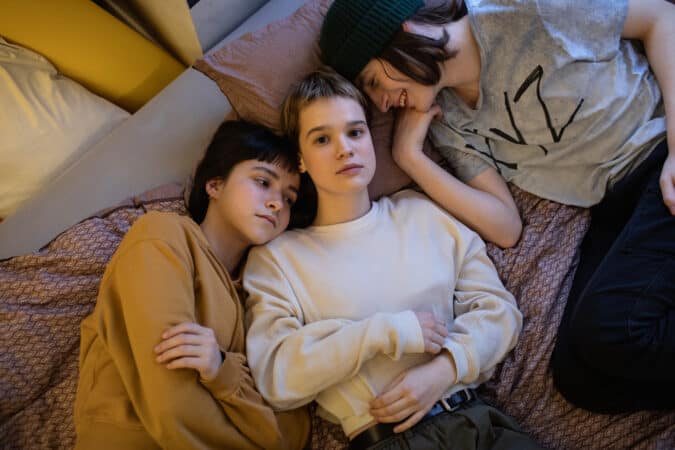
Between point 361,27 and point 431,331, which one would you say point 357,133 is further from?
point 431,331

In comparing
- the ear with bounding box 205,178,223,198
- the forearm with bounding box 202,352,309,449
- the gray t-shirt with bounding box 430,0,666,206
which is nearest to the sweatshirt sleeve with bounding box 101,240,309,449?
the forearm with bounding box 202,352,309,449

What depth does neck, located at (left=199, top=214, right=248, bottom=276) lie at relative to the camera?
1291 millimetres

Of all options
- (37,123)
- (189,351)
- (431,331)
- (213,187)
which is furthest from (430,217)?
(37,123)

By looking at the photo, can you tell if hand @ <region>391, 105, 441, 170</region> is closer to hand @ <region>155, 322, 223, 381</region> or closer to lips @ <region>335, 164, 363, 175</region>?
lips @ <region>335, 164, 363, 175</region>

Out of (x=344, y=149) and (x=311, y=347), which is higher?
(x=344, y=149)

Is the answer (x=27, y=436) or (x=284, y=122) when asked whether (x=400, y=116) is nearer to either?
(x=284, y=122)

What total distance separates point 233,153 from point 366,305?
0.51 m

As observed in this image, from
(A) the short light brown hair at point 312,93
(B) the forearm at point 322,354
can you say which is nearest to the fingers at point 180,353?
(B) the forearm at point 322,354

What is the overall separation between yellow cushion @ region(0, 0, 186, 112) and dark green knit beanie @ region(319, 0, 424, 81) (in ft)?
2.68

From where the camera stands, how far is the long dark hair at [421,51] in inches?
47.1

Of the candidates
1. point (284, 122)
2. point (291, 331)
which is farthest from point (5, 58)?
point (291, 331)

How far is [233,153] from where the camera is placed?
1.32 metres

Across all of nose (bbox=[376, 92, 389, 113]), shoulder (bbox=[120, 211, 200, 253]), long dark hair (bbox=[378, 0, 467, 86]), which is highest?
long dark hair (bbox=[378, 0, 467, 86])

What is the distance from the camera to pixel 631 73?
128 centimetres
